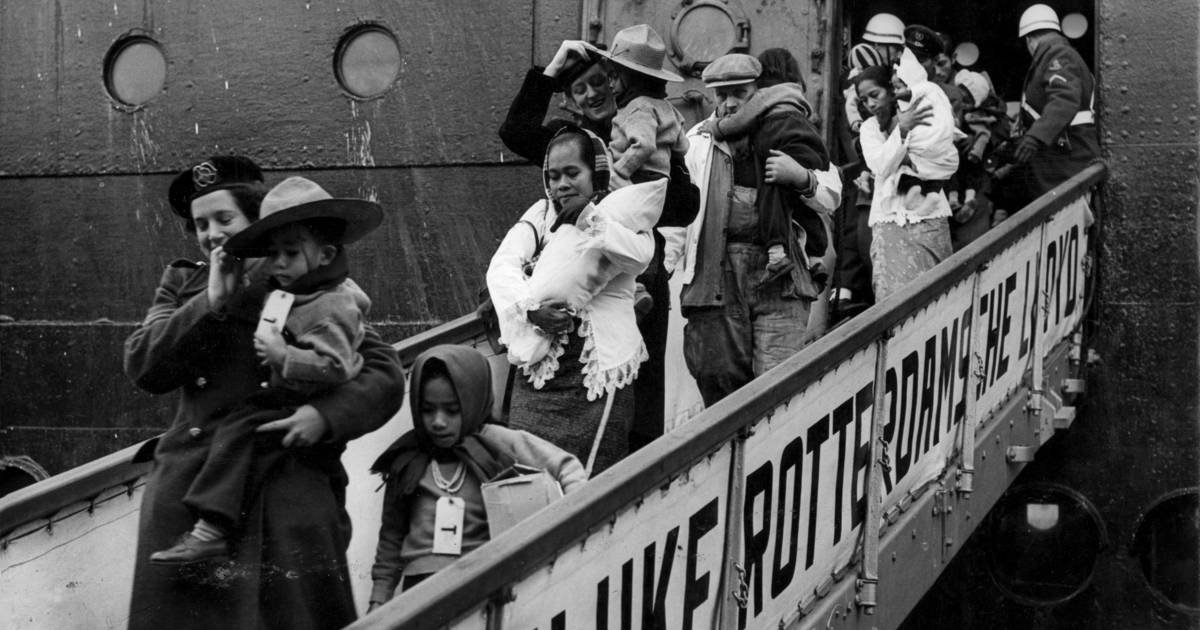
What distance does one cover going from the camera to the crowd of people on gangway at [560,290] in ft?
12.9

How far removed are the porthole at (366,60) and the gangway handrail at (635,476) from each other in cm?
456

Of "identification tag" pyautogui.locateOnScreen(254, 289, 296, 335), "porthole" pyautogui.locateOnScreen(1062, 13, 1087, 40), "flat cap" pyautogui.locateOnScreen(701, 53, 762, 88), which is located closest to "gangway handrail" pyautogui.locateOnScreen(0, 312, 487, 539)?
"identification tag" pyautogui.locateOnScreen(254, 289, 296, 335)

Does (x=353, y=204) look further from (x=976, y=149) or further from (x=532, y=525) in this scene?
(x=976, y=149)

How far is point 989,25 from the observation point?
475 inches

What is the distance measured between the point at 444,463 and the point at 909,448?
7.44ft

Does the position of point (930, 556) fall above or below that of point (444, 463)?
below

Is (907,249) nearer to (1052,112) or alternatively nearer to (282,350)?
(1052,112)

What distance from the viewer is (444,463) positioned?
440cm

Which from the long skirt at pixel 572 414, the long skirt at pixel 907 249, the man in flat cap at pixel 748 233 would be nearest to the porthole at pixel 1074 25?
the long skirt at pixel 907 249

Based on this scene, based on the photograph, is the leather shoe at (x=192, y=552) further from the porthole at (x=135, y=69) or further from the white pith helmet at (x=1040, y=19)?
the porthole at (x=135, y=69)

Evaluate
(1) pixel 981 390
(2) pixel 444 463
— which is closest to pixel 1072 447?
(1) pixel 981 390

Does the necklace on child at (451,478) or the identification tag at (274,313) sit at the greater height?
the identification tag at (274,313)

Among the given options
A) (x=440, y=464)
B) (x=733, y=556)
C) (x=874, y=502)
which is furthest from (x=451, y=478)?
(x=874, y=502)

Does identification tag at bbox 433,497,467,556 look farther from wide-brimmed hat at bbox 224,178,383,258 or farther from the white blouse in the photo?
the white blouse
